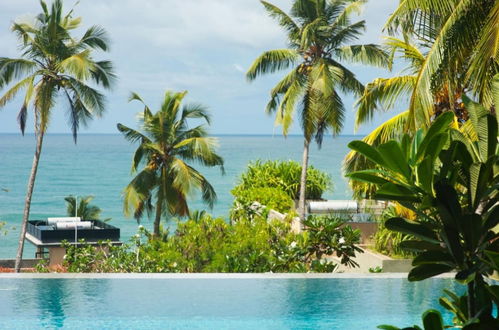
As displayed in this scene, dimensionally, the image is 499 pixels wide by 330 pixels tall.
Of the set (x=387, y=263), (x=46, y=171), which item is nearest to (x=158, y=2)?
(x=46, y=171)

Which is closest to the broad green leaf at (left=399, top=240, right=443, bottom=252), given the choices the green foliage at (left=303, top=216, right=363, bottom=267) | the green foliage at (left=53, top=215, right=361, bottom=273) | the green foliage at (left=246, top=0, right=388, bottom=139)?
the green foliage at (left=53, top=215, right=361, bottom=273)

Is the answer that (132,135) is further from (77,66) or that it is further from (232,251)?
(232,251)

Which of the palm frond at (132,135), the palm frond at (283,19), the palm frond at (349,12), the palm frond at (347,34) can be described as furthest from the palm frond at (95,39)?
the palm frond at (349,12)

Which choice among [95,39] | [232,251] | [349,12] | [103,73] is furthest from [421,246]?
[95,39]

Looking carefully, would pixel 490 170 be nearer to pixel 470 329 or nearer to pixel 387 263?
pixel 470 329

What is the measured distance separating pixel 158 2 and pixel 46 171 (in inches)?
1357

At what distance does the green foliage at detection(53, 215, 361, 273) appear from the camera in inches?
380

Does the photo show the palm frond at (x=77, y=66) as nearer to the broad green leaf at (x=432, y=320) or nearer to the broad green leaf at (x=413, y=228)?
the broad green leaf at (x=413, y=228)

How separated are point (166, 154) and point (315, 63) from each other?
5168 mm

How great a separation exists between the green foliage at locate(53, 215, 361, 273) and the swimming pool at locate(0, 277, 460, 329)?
4.06ft

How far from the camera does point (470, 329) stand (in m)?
2.86

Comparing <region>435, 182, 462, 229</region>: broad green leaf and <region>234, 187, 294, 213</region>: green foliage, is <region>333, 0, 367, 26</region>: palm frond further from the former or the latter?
<region>435, 182, 462, 229</region>: broad green leaf

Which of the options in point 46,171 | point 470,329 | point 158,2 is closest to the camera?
point 470,329

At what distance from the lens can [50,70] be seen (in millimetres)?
19578
